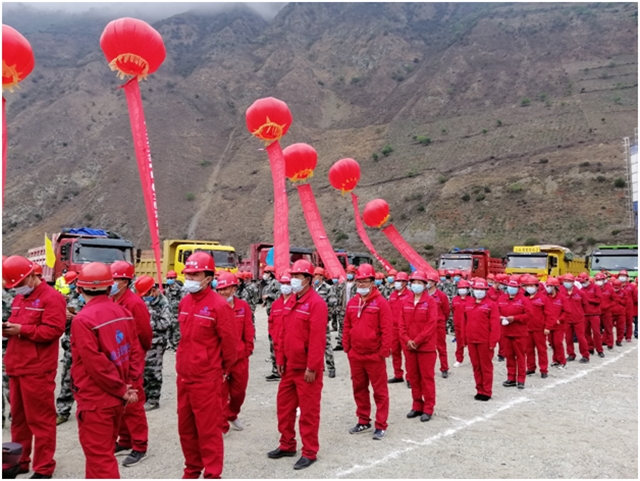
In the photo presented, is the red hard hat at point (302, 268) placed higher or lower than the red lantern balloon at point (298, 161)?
lower

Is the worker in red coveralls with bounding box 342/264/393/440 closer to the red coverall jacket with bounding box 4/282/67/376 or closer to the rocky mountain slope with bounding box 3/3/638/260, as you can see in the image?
the red coverall jacket with bounding box 4/282/67/376

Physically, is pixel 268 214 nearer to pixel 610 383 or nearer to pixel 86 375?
pixel 610 383

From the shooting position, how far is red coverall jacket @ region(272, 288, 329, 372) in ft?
16.2

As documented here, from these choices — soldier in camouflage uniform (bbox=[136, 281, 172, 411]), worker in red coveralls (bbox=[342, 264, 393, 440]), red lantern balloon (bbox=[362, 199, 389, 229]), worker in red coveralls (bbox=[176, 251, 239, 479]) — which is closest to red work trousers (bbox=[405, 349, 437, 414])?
A: worker in red coveralls (bbox=[342, 264, 393, 440])

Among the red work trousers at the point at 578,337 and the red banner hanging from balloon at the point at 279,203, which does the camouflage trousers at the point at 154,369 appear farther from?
the red work trousers at the point at 578,337

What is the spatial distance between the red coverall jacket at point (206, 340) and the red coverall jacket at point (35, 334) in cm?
Answer: 113

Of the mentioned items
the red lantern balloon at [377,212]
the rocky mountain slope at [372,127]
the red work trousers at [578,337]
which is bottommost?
the red work trousers at [578,337]

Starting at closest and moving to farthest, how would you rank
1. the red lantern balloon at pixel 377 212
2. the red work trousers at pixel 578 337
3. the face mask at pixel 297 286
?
the face mask at pixel 297 286, the red work trousers at pixel 578 337, the red lantern balloon at pixel 377 212

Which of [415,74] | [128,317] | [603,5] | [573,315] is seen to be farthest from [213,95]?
[128,317]

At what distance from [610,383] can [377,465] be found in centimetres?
572

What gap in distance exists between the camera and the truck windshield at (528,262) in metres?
19.0

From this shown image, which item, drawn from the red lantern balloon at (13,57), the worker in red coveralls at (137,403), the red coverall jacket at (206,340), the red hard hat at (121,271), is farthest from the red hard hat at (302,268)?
the red lantern balloon at (13,57)

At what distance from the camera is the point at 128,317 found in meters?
4.07

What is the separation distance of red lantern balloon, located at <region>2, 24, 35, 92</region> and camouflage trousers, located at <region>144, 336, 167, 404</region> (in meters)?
4.09
